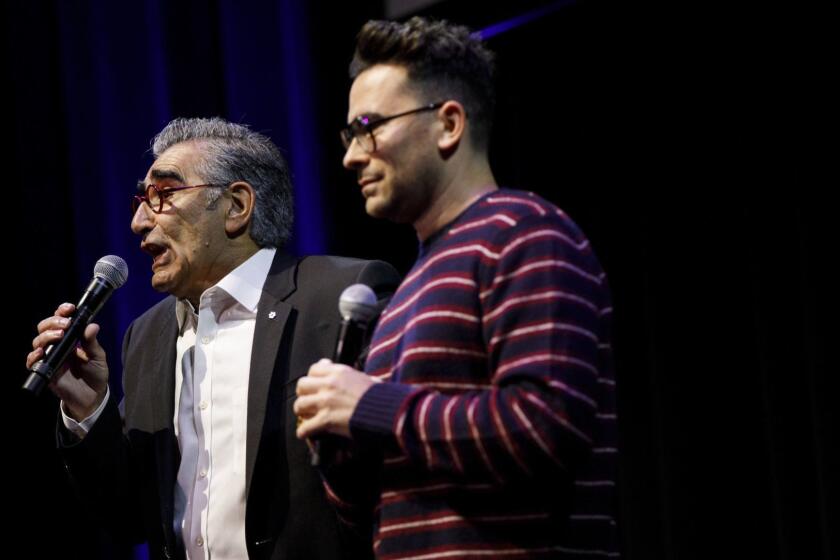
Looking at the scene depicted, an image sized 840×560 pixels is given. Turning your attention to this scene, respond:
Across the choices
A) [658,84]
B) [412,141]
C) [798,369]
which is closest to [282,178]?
[412,141]

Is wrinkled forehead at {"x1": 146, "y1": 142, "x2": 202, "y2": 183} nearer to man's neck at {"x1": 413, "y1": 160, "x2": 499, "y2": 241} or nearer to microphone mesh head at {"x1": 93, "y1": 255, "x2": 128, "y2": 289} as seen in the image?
microphone mesh head at {"x1": 93, "y1": 255, "x2": 128, "y2": 289}

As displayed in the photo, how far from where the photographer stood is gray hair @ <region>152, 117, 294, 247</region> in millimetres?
2412

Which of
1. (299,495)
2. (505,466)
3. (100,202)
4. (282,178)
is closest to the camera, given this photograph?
(505,466)

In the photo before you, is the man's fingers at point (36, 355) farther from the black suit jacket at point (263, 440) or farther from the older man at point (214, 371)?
the black suit jacket at point (263, 440)

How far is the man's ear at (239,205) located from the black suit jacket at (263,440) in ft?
0.39

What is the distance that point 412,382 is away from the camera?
4.39 feet

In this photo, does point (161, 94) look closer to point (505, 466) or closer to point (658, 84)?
point (658, 84)

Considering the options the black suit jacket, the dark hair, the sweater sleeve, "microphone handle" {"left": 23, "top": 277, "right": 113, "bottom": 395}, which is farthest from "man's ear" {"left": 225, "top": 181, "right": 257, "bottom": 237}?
the sweater sleeve

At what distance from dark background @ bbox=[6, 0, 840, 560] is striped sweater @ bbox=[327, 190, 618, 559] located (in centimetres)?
Result: 154

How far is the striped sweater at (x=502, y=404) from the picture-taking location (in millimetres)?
1230

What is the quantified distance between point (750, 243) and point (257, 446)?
61.8 inches

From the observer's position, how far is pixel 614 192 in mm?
3172

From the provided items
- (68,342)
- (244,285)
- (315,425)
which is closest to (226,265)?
(244,285)

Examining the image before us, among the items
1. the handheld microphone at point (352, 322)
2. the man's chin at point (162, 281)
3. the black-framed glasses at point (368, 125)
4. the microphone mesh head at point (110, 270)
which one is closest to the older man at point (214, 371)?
the man's chin at point (162, 281)
